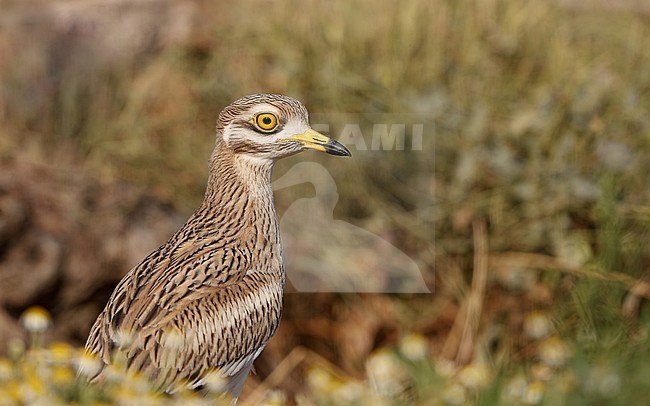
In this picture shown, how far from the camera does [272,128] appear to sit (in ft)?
14.9

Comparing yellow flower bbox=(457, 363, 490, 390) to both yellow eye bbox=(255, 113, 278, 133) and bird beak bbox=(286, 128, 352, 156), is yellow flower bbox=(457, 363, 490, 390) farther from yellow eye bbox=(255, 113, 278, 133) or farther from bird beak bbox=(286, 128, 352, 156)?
yellow eye bbox=(255, 113, 278, 133)

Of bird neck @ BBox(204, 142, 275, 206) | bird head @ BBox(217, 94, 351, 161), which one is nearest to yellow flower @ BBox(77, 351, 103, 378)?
bird neck @ BBox(204, 142, 275, 206)

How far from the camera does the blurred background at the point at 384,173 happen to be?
639cm

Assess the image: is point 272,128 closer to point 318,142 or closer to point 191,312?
Result: point 318,142

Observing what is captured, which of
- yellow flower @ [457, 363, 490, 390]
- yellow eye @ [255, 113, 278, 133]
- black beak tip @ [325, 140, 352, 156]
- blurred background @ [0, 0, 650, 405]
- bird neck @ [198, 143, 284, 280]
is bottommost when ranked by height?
blurred background @ [0, 0, 650, 405]

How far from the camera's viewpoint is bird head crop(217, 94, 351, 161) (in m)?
4.50

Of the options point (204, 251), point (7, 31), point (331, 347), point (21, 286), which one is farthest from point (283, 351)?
point (7, 31)

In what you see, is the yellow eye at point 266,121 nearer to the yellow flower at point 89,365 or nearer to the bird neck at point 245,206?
the bird neck at point 245,206

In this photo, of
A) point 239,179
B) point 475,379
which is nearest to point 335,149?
point 239,179

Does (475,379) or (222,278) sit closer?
(475,379)

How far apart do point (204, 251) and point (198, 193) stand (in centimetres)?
311

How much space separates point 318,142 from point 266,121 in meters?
0.21

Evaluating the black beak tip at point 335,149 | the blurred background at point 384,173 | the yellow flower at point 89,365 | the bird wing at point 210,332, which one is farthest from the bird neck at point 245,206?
the blurred background at point 384,173

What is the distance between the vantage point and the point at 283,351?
7219 mm
